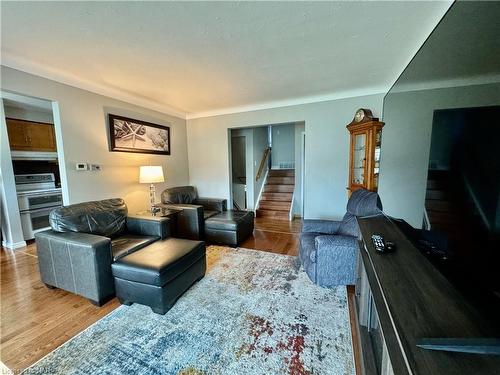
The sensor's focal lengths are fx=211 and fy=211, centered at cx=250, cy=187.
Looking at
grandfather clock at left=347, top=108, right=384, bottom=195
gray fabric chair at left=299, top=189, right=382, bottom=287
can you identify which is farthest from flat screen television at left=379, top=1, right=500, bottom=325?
grandfather clock at left=347, top=108, right=384, bottom=195

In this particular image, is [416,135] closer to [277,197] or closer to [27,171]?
[277,197]

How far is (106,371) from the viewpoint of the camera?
4.15 feet

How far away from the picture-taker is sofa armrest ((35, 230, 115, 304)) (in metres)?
1.80

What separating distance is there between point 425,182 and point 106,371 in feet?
7.02

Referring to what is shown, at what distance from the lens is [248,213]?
3.64 metres

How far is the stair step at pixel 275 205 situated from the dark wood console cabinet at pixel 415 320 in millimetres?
3836

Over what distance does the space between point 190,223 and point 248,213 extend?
0.98 m

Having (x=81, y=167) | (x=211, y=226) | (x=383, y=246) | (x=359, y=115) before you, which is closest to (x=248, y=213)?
(x=211, y=226)

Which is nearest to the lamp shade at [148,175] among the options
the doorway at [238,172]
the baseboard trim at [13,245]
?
the baseboard trim at [13,245]

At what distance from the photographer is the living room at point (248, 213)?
33.1 inches

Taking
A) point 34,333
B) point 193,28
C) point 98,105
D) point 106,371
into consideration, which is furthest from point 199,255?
point 98,105

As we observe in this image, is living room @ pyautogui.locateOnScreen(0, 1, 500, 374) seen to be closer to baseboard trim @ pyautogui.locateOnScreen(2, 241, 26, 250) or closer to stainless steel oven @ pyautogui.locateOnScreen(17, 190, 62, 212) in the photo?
baseboard trim @ pyautogui.locateOnScreen(2, 241, 26, 250)

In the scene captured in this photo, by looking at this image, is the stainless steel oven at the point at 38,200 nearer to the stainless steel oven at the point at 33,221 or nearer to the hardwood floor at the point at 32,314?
the stainless steel oven at the point at 33,221

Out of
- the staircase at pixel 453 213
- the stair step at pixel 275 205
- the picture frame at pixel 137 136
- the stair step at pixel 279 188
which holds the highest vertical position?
the picture frame at pixel 137 136
